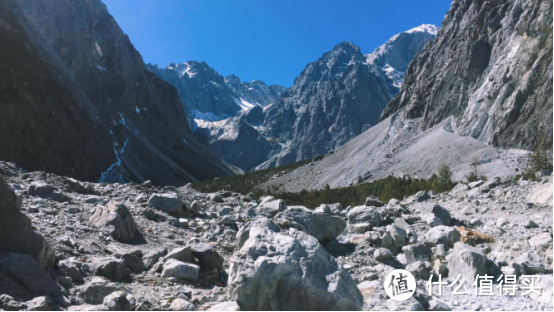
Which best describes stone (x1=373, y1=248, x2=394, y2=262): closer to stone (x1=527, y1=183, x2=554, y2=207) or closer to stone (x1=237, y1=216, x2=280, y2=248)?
stone (x1=237, y1=216, x2=280, y2=248)

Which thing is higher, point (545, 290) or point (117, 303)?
point (545, 290)

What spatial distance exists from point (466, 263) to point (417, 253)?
231 cm

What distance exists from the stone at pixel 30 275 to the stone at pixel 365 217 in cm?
1203

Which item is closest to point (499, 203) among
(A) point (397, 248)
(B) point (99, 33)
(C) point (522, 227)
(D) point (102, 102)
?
(C) point (522, 227)

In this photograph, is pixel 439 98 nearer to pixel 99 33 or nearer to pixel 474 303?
pixel 474 303

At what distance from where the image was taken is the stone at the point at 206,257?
33.6 ft

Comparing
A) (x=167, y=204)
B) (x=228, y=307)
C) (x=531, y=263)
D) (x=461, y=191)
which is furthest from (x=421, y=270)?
(x=461, y=191)

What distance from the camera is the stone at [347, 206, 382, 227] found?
52.9ft

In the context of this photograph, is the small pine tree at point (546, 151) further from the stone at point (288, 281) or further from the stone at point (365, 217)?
the stone at point (365, 217)

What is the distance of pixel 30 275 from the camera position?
7.81 m

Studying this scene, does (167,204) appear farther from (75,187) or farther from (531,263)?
(531,263)

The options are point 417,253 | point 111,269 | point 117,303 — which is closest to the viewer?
point 117,303

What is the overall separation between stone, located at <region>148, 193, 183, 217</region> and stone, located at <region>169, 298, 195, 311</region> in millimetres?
10452

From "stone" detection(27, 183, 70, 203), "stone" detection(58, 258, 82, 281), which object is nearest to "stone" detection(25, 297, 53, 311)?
"stone" detection(58, 258, 82, 281)
